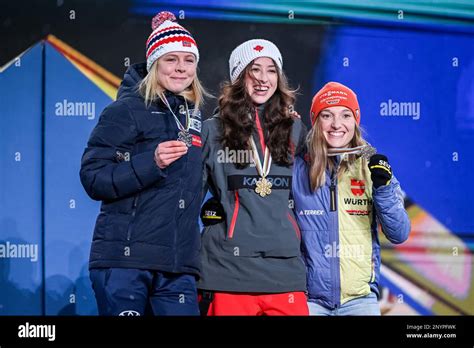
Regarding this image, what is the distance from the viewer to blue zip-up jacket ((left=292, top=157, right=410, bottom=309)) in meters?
3.26

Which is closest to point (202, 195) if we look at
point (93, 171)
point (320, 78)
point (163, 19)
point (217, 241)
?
point (217, 241)

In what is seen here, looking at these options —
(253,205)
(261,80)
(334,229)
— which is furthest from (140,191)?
(334,229)

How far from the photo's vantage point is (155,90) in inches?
126

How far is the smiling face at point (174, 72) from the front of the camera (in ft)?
10.6

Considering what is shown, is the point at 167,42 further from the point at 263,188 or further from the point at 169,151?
the point at 263,188

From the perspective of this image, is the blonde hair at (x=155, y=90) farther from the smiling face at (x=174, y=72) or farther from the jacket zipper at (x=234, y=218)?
the jacket zipper at (x=234, y=218)

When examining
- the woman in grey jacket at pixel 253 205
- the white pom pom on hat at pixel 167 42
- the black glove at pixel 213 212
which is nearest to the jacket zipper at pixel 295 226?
the woman in grey jacket at pixel 253 205

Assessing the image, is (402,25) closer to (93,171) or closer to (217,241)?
(217,241)

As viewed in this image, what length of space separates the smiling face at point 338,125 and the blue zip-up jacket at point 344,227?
11 centimetres

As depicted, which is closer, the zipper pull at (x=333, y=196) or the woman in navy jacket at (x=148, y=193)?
the woman in navy jacket at (x=148, y=193)

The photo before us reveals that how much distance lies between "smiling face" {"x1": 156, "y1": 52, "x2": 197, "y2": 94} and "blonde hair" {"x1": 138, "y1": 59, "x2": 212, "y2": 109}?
2cm

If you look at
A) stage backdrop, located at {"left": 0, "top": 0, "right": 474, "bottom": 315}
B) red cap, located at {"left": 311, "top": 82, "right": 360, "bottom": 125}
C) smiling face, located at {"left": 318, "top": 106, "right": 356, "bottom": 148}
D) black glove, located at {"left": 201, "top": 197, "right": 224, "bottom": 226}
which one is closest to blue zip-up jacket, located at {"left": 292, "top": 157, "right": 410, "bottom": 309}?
smiling face, located at {"left": 318, "top": 106, "right": 356, "bottom": 148}

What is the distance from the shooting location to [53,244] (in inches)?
161

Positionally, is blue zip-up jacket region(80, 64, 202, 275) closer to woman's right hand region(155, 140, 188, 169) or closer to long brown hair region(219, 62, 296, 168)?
woman's right hand region(155, 140, 188, 169)
